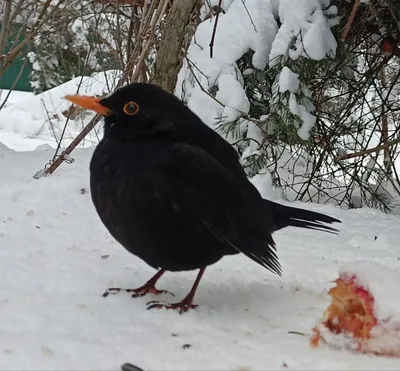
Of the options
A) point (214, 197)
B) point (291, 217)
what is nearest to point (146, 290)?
point (214, 197)

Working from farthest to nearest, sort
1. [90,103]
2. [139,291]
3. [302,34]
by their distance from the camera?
[302,34] → [139,291] → [90,103]

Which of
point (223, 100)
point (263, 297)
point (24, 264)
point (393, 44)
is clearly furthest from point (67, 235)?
point (393, 44)

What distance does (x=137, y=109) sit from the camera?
5.96 ft

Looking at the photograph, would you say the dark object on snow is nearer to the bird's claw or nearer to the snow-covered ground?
the snow-covered ground

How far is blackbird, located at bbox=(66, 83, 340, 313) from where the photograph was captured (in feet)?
5.69

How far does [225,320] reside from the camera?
1797 mm

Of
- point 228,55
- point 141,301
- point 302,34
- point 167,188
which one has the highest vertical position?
point 302,34

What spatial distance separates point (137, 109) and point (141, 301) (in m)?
0.59

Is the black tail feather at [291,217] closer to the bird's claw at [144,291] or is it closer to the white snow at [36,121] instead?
the bird's claw at [144,291]

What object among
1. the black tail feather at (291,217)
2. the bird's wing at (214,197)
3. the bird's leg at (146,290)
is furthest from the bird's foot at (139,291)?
the black tail feather at (291,217)

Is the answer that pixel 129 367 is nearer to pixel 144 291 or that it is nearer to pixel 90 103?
pixel 144 291

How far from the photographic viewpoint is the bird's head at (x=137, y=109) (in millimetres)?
1819

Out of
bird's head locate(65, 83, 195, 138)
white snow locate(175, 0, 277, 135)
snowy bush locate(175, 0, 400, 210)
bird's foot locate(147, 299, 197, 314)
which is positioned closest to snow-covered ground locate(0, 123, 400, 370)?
bird's foot locate(147, 299, 197, 314)

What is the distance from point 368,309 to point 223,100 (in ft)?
7.22
